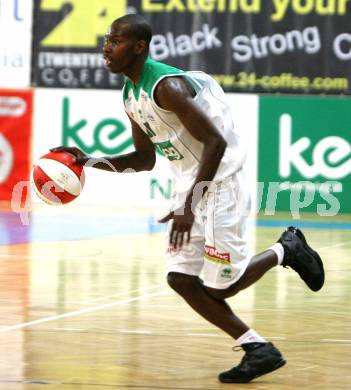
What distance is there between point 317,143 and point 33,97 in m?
4.87

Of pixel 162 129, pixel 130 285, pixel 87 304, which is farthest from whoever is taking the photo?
pixel 130 285

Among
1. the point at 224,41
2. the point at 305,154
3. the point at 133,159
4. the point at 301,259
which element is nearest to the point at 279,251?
the point at 301,259

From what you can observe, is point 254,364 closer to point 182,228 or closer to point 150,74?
point 182,228

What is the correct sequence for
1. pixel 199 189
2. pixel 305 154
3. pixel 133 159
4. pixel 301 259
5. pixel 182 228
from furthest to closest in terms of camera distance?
pixel 305 154 → pixel 301 259 → pixel 133 159 → pixel 199 189 → pixel 182 228

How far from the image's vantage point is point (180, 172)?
6.34 meters

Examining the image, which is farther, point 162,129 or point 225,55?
point 225,55

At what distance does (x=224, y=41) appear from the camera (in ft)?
61.5

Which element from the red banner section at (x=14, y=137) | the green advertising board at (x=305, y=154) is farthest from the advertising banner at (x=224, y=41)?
the red banner section at (x=14, y=137)

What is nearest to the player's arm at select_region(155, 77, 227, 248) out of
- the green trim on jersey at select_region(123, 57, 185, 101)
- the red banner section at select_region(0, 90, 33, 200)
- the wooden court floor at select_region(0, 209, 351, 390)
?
the green trim on jersey at select_region(123, 57, 185, 101)

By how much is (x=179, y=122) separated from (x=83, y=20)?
13180 millimetres

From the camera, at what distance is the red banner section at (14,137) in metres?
18.8

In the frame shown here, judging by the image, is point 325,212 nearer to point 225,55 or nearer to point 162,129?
point 225,55

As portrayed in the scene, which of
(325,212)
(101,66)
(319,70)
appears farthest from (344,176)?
(101,66)

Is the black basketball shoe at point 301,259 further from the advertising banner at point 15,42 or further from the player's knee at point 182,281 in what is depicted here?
the advertising banner at point 15,42
